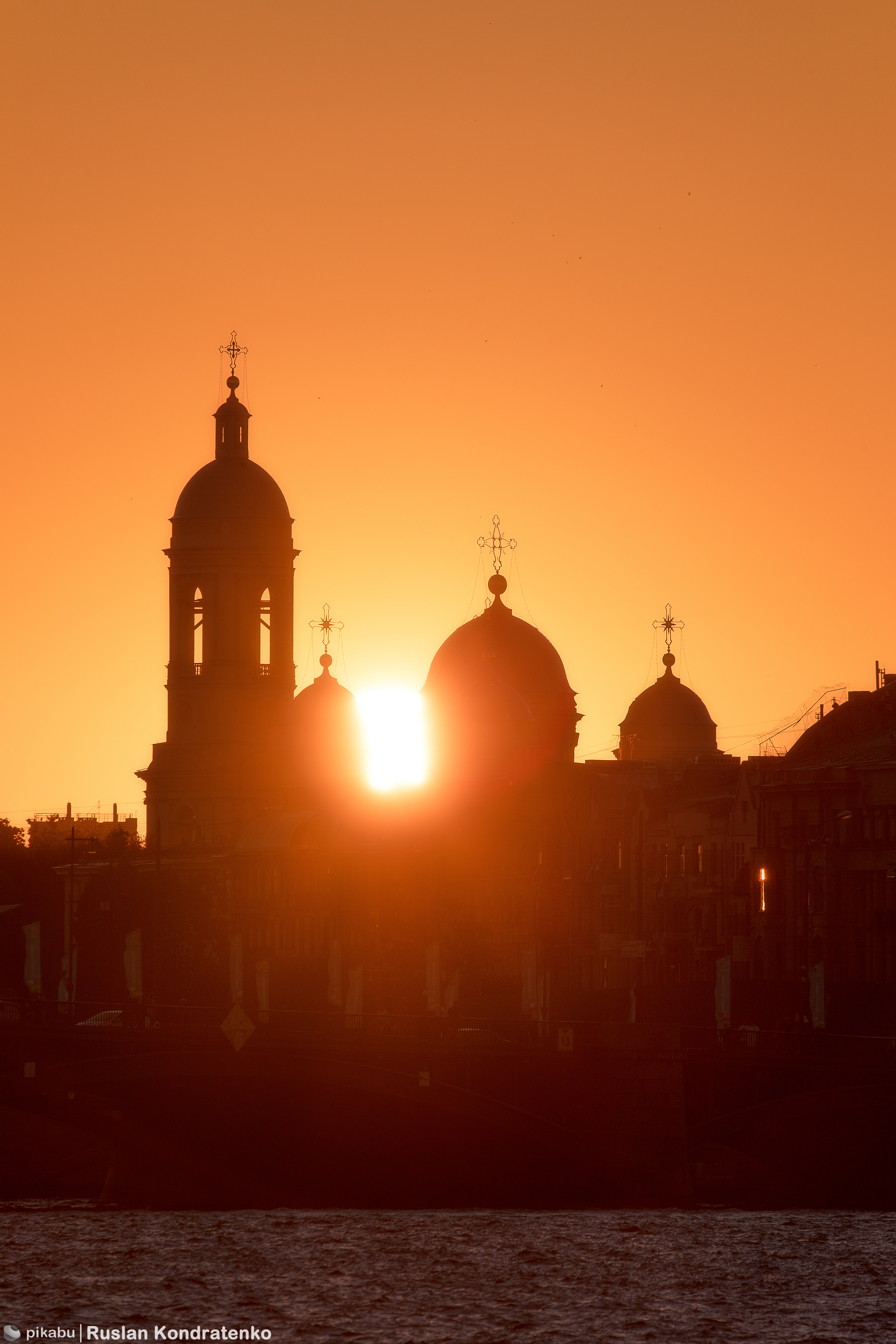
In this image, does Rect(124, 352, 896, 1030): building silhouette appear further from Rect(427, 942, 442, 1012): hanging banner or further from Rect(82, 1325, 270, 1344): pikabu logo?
Rect(82, 1325, 270, 1344): pikabu logo

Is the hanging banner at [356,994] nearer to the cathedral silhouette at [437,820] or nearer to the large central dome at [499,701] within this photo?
the cathedral silhouette at [437,820]

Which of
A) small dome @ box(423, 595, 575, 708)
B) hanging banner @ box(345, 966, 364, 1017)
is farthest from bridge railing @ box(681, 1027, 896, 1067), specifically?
small dome @ box(423, 595, 575, 708)

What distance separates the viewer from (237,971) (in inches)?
4747

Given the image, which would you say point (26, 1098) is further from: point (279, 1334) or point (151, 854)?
point (151, 854)

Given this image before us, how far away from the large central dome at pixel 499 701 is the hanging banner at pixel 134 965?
2143 cm

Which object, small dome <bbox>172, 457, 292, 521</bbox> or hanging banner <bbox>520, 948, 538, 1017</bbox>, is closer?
hanging banner <bbox>520, 948, 538, 1017</bbox>

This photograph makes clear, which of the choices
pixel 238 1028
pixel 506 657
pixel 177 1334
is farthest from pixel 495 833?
pixel 177 1334

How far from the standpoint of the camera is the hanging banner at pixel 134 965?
115 meters

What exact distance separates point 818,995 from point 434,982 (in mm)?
17850

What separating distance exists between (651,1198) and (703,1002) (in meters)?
26.6

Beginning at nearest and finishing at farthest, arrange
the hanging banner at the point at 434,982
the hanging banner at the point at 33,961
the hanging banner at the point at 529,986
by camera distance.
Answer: the hanging banner at the point at 529,986, the hanging banner at the point at 434,982, the hanging banner at the point at 33,961

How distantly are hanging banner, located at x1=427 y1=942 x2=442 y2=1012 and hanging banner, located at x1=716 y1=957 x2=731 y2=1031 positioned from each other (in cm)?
1220

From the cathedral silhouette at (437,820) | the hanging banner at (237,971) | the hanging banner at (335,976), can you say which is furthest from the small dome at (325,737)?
the hanging banner at (335,976)

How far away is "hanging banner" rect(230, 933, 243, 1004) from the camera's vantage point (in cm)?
11925
